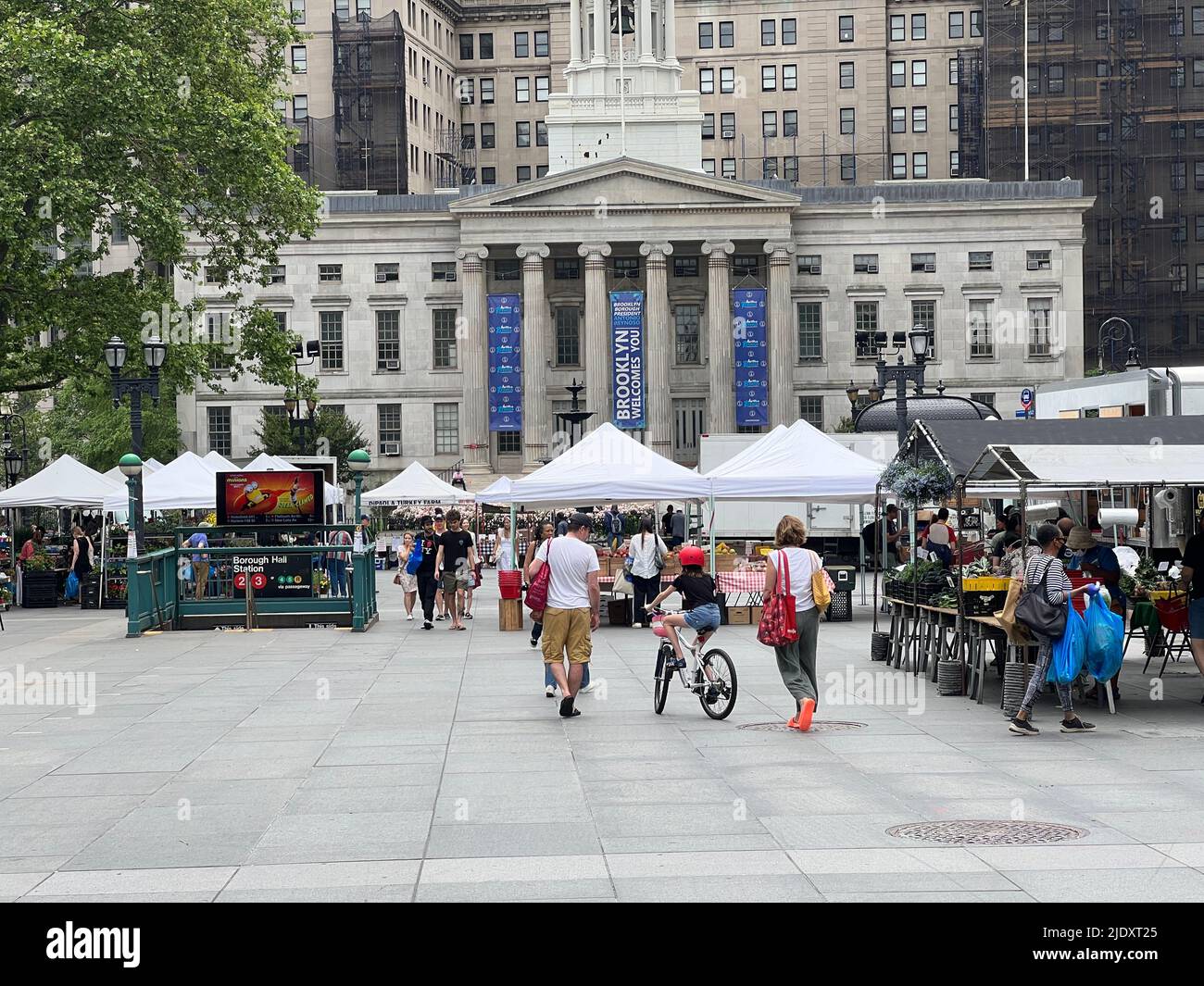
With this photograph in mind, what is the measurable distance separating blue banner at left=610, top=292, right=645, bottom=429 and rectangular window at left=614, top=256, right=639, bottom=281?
22.2 feet

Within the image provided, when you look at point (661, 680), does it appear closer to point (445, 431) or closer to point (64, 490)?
point (64, 490)

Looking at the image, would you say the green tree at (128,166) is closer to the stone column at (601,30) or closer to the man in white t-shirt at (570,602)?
Result: the man in white t-shirt at (570,602)

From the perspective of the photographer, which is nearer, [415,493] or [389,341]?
[415,493]

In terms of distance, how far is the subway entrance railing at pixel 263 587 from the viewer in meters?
27.9

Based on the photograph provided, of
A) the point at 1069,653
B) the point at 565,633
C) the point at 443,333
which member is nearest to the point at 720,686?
the point at 565,633

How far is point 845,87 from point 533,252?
35.1m

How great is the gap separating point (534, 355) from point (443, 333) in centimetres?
578

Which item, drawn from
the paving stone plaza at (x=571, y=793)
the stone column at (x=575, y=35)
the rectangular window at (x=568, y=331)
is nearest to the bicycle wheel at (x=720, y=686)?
the paving stone plaza at (x=571, y=793)

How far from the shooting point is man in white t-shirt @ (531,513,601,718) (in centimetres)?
1593

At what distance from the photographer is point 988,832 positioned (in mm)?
9938

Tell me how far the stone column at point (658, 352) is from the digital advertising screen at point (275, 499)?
55553mm

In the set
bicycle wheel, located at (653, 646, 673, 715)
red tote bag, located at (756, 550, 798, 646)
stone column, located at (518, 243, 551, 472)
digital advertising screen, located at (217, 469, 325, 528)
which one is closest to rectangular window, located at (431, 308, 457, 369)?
stone column, located at (518, 243, 551, 472)

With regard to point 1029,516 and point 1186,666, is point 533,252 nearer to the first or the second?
point 1029,516

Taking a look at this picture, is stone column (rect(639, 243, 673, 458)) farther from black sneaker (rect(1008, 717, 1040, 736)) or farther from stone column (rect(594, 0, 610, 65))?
black sneaker (rect(1008, 717, 1040, 736))
